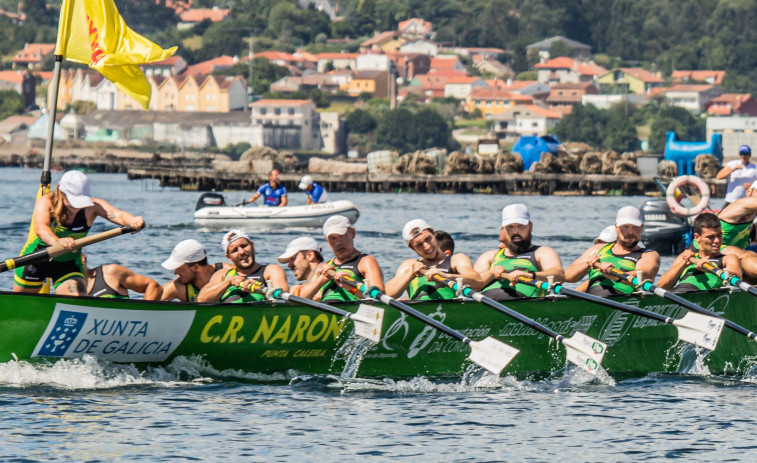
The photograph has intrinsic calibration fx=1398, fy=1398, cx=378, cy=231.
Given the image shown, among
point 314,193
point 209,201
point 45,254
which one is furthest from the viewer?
point 209,201

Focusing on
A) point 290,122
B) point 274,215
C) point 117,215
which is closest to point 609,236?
point 117,215

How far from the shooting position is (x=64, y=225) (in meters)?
14.9

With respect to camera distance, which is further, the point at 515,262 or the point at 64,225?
the point at 515,262

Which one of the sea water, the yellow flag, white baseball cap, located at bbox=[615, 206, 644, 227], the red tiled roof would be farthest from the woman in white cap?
the red tiled roof

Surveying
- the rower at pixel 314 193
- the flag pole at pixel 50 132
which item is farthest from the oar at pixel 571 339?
the rower at pixel 314 193

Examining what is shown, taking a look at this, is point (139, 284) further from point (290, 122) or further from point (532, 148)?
point (290, 122)

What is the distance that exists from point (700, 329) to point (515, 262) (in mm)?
2273

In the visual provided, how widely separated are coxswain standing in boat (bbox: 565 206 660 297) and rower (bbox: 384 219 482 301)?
1.20 m

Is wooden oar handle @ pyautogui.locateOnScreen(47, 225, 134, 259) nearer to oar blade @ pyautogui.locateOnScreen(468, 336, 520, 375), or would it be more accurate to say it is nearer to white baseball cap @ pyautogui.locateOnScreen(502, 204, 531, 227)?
oar blade @ pyautogui.locateOnScreen(468, 336, 520, 375)

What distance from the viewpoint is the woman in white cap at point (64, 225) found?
14742mm

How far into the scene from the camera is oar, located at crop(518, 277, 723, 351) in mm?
15719

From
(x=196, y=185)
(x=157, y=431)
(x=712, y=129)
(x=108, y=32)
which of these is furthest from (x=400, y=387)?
(x=712, y=129)

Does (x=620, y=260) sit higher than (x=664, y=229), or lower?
higher

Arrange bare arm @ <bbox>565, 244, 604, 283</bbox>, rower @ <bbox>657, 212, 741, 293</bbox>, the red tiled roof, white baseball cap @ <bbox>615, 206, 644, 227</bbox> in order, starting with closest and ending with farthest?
white baseball cap @ <bbox>615, 206, 644, 227</bbox> < bare arm @ <bbox>565, 244, 604, 283</bbox> < rower @ <bbox>657, 212, 741, 293</bbox> < the red tiled roof
